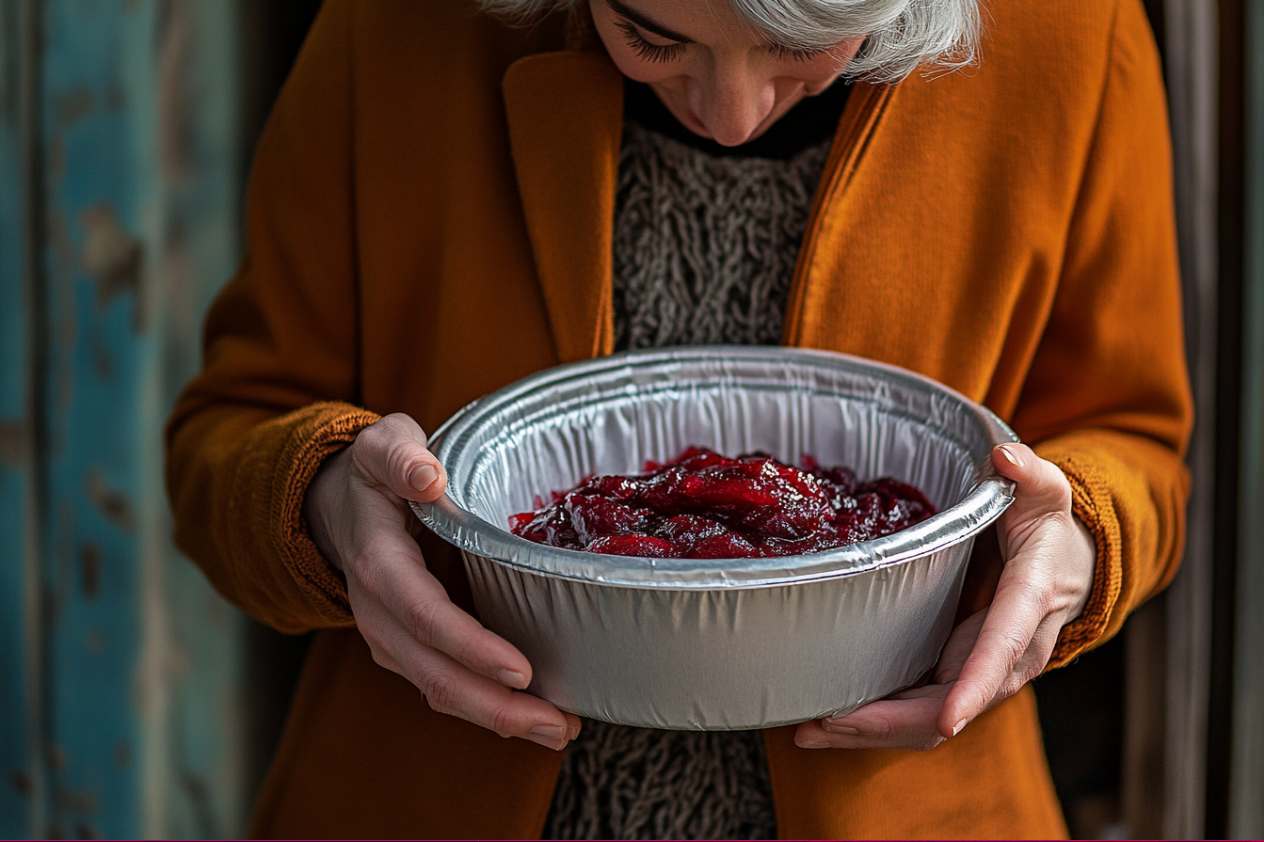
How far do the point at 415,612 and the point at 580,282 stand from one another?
0.41 metres

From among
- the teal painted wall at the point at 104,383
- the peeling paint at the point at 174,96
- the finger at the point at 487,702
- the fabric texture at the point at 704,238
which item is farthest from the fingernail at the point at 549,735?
the peeling paint at the point at 174,96

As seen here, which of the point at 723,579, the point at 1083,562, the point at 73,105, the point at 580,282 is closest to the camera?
the point at 723,579

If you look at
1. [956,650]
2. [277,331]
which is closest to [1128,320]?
[956,650]

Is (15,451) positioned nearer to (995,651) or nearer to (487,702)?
(487,702)

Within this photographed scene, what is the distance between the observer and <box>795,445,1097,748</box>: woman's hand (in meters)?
0.71

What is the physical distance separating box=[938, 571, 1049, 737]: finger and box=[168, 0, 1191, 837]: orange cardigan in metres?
0.24

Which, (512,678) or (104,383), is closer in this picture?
(512,678)

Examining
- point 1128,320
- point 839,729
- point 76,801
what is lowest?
point 76,801

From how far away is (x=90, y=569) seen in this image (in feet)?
5.00

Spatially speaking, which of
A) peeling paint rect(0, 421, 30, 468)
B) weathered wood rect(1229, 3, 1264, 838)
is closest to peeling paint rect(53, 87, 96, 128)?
peeling paint rect(0, 421, 30, 468)

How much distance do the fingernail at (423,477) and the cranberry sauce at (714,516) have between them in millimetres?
113

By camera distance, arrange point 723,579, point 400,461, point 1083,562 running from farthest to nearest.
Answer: point 1083,562
point 400,461
point 723,579

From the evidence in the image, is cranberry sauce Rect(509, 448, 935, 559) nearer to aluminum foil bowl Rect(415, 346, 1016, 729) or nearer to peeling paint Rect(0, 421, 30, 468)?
aluminum foil bowl Rect(415, 346, 1016, 729)

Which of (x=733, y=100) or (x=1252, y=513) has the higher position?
(x=733, y=100)
